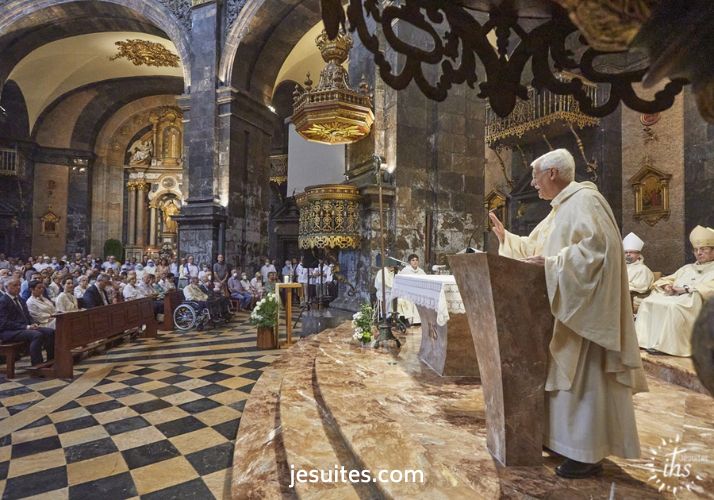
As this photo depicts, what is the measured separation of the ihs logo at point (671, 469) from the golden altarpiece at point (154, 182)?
21480 millimetres

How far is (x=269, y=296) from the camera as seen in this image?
6309 millimetres

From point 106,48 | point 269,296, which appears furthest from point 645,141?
point 106,48

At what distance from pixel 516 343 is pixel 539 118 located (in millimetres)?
9361

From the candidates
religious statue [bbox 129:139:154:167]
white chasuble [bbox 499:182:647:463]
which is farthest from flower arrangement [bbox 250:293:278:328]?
religious statue [bbox 129:139:154:167]

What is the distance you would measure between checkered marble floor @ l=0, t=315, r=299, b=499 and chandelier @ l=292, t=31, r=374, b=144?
13.5 ft

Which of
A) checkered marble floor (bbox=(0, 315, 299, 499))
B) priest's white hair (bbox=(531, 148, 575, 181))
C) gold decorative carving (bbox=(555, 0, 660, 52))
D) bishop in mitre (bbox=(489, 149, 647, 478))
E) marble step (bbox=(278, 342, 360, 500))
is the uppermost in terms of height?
gold decorative carving (bbox=(555, 0, 660, 52))

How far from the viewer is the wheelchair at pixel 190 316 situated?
8531 millimetres

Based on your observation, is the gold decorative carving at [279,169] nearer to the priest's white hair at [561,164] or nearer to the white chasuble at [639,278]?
the white chasuble at [639,278]

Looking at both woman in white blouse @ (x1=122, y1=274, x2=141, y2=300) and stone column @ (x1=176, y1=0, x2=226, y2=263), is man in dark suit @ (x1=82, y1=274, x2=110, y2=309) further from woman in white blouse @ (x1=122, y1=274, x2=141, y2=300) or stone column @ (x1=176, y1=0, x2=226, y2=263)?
stone column @ (x1=176, y1=0, x2=226, y2=263)

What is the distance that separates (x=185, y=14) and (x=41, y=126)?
10928 mm

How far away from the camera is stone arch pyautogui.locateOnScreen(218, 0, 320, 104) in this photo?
11207mm

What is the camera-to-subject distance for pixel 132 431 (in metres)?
3.34

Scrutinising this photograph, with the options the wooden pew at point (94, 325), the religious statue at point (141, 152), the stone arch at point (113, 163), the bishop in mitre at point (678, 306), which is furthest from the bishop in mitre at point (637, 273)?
the religious statue at point (141, 152)

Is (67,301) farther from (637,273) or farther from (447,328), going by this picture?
(637,273)
